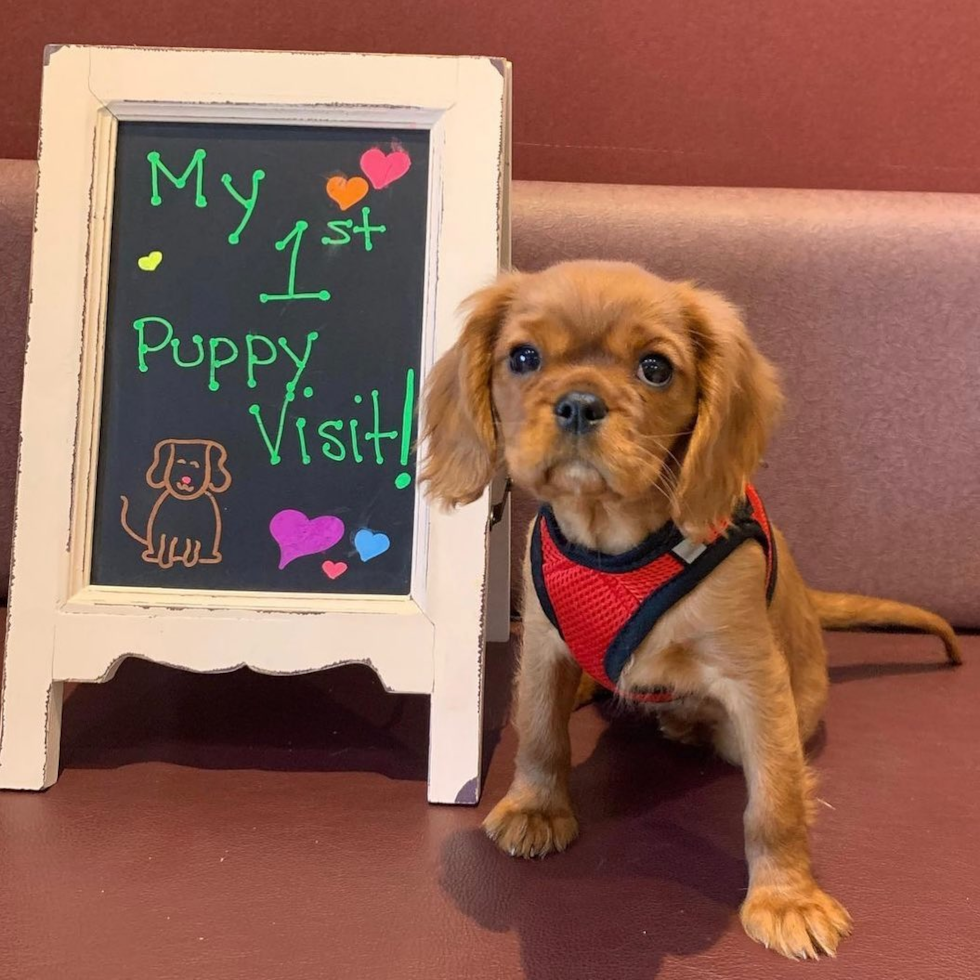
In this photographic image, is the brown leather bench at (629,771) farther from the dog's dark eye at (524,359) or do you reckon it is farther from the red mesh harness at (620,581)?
the dog's dark eye at (524,359)

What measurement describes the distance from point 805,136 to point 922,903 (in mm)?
1481

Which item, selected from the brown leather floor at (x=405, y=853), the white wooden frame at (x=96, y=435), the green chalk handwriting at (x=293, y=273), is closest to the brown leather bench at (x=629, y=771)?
the brown leather floor at (x=405, y=853)

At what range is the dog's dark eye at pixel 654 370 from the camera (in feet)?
3.52

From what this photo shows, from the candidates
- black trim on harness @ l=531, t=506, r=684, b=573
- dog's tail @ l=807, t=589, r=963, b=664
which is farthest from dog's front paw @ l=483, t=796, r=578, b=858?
dog's tail @ l=807, t=589, r=963, b=664

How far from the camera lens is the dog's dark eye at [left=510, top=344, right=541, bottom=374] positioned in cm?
110

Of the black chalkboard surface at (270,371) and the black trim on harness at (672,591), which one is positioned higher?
the black chalkboard surface at (270,371)

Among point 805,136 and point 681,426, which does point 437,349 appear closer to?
point 681,426

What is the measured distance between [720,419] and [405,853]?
0.67m

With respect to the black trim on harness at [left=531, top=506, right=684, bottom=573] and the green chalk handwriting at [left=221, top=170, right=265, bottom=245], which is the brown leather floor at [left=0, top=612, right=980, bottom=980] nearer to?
the black trim on harness at [left=531, top=506, right=684, bottom=573]

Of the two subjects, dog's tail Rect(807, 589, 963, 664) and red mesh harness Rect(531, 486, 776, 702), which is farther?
dog's tail Rect(807, 589, 963, 664)

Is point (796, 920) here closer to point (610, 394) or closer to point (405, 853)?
point (405, 853)

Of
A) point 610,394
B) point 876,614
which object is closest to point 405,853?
point 610,394

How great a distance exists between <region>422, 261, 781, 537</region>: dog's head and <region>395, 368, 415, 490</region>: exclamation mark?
0.56 feet

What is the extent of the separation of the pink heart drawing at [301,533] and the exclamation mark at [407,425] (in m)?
0.11
